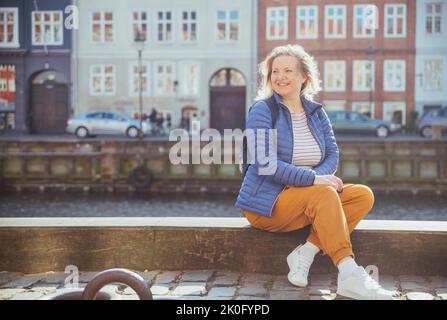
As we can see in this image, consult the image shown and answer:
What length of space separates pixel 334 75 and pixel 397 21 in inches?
147

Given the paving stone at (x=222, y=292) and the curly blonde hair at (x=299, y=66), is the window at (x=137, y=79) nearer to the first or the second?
the curly blonde hair at (x=299, y=66)

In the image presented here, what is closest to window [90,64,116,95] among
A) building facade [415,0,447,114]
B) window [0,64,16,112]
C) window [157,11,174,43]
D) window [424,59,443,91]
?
window [157,11,174,43]

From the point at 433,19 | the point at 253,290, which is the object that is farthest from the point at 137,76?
the point at 253,290

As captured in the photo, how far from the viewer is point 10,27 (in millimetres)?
33812

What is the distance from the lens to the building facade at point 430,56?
107 feet

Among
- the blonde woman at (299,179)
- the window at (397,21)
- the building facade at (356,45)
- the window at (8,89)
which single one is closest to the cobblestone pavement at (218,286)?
the blonde woman at (299,179)

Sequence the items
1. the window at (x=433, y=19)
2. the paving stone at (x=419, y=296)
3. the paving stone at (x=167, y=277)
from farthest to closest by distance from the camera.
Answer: the window at (x=433, y=19) → the paving stone at (x=167, y=277) → the paving stone at (x=419, y=296)

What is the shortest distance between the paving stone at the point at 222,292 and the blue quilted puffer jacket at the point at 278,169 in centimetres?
50

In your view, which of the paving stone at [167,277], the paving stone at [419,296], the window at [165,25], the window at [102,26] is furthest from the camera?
the window at [102,26]

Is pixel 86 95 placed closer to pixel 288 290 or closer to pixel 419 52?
pixel 419 52

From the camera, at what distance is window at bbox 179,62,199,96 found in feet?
110

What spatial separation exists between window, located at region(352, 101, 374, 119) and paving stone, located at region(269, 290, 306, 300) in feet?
97.9

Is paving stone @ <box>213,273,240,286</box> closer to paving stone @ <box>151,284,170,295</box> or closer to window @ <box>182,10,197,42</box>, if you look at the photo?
paving stone @ <box>151,284,170,295</box>

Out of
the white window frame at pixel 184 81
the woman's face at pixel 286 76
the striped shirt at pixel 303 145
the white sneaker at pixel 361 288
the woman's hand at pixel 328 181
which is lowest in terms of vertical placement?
the white sneaker at pixel 361 288
